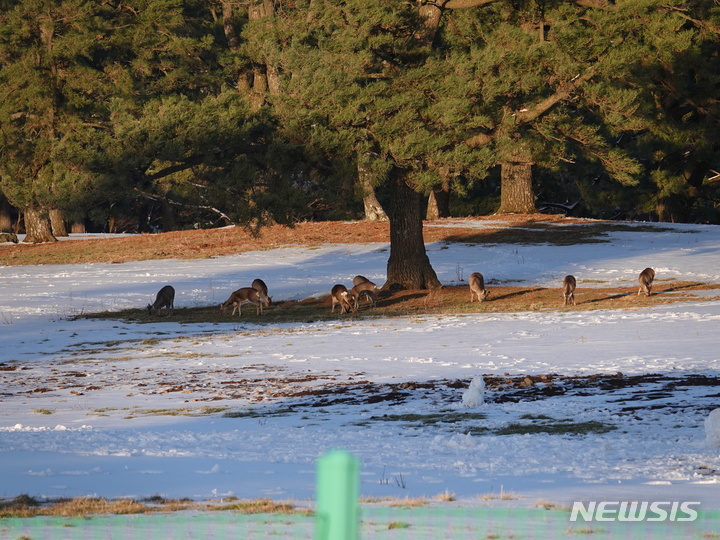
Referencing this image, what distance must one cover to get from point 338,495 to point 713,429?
682 cm

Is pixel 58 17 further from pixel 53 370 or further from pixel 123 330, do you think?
pixel 53 370

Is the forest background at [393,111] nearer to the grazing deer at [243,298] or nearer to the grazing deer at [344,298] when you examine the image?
the grazing deer at [243,298]

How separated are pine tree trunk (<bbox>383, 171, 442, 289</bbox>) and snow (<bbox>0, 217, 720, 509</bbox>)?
2.74 meters

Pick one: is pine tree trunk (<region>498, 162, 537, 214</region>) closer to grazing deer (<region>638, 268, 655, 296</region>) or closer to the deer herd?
the deer herd

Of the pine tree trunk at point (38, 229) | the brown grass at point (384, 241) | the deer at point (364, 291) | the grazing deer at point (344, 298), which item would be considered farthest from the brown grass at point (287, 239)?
the grazing deer at point (344, 298)

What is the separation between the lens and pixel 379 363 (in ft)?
50.6

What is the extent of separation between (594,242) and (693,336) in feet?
57.1

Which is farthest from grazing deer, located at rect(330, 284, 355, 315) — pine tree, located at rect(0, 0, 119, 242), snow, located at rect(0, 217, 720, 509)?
pine tree, located at rect(0, 0, 119, 242)

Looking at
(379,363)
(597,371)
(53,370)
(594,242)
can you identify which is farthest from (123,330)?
(594,242)

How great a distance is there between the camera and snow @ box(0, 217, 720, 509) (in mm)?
8203

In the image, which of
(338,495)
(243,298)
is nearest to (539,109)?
(243,298)

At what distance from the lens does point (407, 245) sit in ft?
85.8

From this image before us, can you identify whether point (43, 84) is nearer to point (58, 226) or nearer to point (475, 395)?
point (58, 226)

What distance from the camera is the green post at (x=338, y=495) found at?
2877 mm
